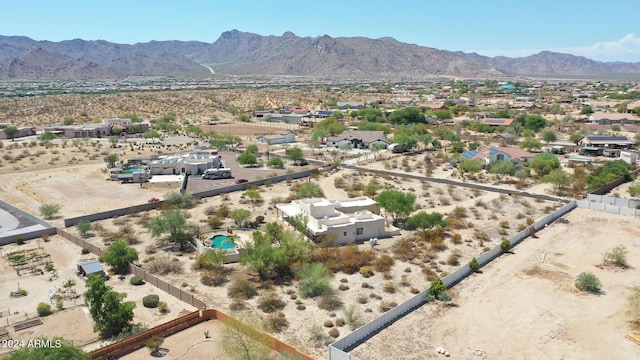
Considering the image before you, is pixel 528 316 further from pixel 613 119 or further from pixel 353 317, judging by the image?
pixel 613 119

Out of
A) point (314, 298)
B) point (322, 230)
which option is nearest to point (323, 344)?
point (314, 298)

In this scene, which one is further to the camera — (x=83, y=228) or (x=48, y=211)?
(x=48, y=211)

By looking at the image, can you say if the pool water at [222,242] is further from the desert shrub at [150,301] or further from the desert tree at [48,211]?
the desert tree at [48,211]

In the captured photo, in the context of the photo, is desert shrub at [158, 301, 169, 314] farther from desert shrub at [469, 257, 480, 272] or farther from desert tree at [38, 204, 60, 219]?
desert tree at [38, 204, 60, 219]

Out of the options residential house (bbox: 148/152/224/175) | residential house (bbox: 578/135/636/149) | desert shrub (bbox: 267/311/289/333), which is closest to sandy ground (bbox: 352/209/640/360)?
desert shrub (bbox: 267/311/289/333)

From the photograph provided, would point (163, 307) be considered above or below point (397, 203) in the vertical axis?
below

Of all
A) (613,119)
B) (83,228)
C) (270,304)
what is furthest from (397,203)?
(613,119)
